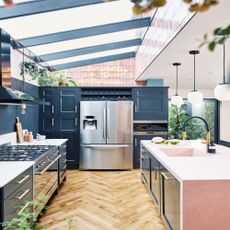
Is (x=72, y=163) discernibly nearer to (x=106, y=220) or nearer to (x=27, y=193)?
(x=106, y=220)

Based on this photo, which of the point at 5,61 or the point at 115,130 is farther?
the point at 115,130

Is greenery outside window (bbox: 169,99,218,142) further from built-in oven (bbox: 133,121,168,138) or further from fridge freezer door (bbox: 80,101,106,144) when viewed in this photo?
fridge freezer door (bbox: 80,101,106,144)

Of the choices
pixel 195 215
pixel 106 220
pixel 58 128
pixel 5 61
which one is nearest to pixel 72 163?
pixel 58 128

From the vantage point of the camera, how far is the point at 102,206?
3.53 metres

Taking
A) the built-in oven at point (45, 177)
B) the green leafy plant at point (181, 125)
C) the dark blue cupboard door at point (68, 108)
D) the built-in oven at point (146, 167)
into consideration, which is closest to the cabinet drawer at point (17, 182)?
the built-in oven at point (45, 177)

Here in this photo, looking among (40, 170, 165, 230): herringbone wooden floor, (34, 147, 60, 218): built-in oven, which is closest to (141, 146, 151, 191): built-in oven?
(40, 170, 165, 230): herringbone wooden floor

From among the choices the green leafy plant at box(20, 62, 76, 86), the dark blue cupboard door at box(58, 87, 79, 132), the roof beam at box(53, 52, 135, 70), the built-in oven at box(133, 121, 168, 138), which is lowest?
the built-in oven at box(133, 121, 168, 138)

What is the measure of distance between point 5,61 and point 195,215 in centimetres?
270

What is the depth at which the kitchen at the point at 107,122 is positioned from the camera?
201 cm

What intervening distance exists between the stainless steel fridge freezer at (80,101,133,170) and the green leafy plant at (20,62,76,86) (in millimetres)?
762

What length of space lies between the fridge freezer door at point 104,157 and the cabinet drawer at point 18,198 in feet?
10.3

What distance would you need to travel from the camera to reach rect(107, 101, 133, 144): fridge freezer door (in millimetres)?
5691

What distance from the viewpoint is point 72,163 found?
5.79 meters

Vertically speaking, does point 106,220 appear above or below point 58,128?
below
